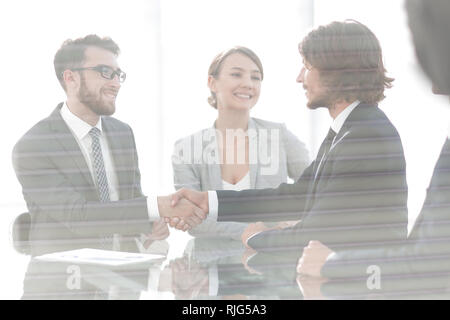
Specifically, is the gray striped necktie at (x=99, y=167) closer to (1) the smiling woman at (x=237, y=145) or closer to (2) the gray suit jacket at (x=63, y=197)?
(2) the gray suit jacket at (x=63, y=197)

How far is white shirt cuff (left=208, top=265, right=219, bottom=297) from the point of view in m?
0.80

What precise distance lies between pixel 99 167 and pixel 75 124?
0.38ft

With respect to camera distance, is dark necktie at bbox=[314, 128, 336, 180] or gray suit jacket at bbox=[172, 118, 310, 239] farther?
gray suit jacket at bbox=[172, 118, 310, 239]

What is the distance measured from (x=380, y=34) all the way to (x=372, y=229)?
1.58ft

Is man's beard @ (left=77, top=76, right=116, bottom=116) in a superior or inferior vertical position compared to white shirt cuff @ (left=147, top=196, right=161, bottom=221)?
superior

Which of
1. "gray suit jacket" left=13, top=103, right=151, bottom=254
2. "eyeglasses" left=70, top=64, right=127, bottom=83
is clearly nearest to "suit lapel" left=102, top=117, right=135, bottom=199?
"gray suit jacket" left=13, top=103, right=151, bottom=254

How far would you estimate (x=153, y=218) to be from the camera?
52.4 inches

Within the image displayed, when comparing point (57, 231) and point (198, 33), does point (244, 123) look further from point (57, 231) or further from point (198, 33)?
point (57, 231)

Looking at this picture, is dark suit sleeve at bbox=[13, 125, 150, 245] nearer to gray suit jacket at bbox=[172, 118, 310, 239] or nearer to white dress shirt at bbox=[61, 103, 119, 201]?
white dress shirt at bbox=[61, 103, 119, 201]

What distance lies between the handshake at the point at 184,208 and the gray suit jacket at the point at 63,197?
0.06 meters

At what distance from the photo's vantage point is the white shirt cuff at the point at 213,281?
2.64 feet

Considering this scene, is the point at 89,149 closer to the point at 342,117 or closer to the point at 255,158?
the point at 255,158

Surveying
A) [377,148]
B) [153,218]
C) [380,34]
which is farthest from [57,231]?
[380,34]

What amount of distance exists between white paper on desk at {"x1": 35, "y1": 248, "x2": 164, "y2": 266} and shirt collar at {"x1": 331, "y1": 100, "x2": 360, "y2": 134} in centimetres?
41
